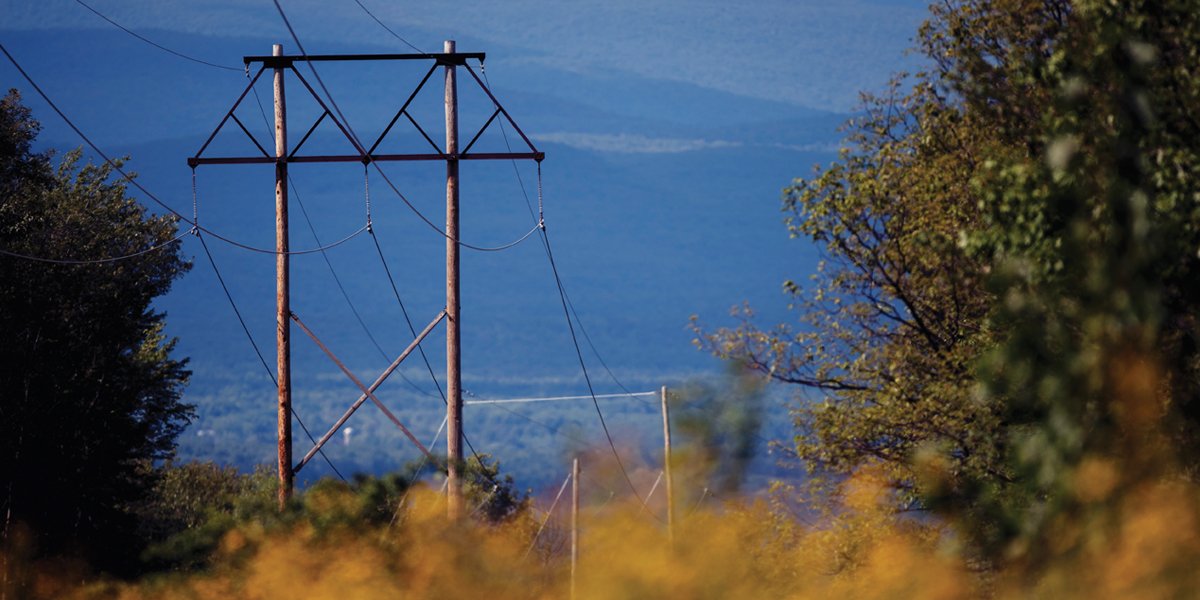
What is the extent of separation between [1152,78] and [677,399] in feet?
90.1

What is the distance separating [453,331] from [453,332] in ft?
0.16

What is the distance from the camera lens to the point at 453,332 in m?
21.9

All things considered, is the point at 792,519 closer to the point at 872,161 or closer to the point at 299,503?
the point at 872,161

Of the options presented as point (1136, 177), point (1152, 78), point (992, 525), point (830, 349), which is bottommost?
point (992, 525)

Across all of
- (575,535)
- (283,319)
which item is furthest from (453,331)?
(575,535)

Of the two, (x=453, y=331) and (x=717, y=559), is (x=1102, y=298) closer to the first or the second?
(x=717, y=559)

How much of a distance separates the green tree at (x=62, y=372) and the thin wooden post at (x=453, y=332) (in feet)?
18.2

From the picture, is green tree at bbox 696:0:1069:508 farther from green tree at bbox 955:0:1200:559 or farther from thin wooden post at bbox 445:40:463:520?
thin wooden post at bbox 445:40:463:520

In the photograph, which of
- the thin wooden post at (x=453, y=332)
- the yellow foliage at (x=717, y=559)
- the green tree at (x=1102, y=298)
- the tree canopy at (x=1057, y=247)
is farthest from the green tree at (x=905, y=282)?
the thin wooden post at (x=453, y=332)

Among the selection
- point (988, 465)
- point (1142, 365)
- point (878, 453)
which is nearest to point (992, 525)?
point (1142, 365)

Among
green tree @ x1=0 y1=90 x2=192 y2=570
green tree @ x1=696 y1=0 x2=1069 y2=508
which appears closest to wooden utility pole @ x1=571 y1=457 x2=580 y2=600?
green tree @ x1=696 y1=0 x2=1069 y2=508

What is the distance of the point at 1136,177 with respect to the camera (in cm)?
894

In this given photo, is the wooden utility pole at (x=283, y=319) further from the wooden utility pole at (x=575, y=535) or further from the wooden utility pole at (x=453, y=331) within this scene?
the wooden utility pole at (x=575, y=535)

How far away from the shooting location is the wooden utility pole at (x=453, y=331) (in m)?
21.1
